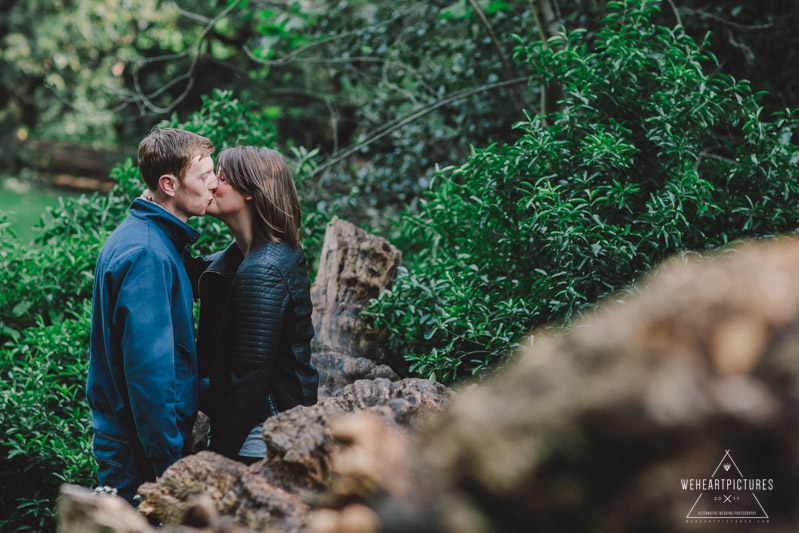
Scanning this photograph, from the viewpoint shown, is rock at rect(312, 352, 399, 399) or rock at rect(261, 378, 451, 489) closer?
rock at rect(261, 378, 451, 489)

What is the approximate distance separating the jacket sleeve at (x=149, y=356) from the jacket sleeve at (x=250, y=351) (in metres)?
0.22

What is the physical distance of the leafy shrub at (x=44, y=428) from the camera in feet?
11.0

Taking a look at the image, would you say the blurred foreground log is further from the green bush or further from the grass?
the grass

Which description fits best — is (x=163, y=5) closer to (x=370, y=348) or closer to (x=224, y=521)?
(x=370, y=348)

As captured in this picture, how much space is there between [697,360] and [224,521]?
3.74ft

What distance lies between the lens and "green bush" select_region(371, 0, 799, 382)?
3100mm

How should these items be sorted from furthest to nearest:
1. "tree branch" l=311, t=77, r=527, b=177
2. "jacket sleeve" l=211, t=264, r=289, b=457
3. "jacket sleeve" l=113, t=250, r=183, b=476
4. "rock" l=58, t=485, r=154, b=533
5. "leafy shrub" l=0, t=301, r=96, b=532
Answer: "tree branch" l=311, t=77, r=527, b=177
"leafy shrub" l=0, t=301, r=96, b=532
"jacket sleeve" l=211, t=264, r=289, b=457
"jacket sleeve" l=113, t=250, r=183, b=476
"rock" l=58, t=485, r=154, b=533

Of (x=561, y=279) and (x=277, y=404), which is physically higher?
(x=561, y=279)

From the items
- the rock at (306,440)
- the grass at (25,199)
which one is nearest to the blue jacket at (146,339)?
the rock at (306,440)

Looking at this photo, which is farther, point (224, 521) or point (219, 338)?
point (219, 338)

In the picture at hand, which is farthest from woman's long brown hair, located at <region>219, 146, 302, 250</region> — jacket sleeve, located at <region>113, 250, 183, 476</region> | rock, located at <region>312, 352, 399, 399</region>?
rock, located at <region>312, 352, 399, 399</region>

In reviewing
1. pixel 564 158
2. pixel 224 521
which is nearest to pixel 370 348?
pixel 564 158

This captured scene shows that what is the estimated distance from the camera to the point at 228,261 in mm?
2955

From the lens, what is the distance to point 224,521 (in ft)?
4.94
